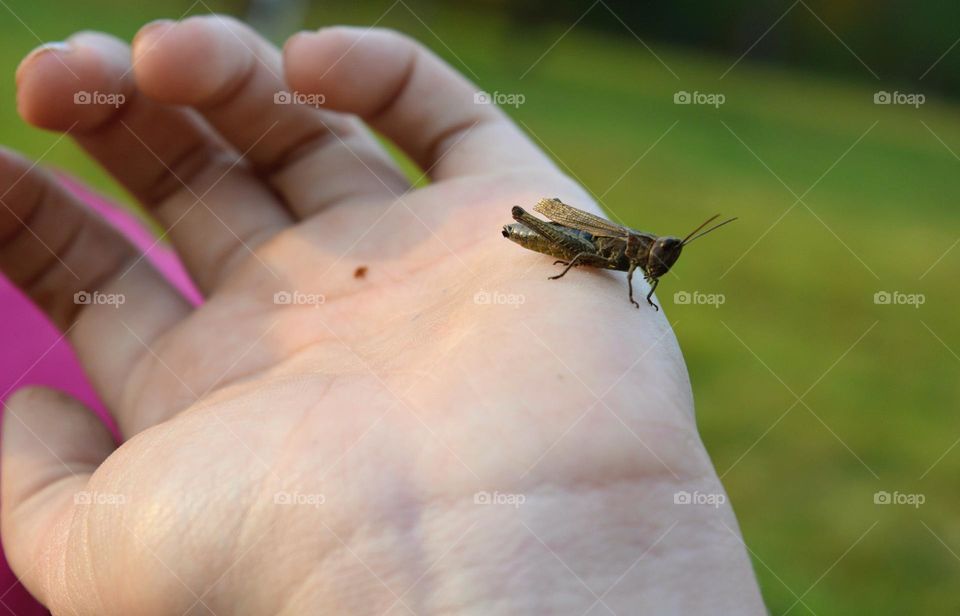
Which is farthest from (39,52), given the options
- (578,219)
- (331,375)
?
(578,219)

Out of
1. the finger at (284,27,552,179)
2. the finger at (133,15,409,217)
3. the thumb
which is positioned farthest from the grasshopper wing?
the thumb

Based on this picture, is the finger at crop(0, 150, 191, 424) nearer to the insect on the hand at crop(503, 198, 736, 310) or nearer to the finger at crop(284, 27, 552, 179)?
the finger at crop(284, 27, 552, 179)

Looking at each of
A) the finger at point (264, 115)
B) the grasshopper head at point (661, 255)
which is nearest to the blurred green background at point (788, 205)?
the grasshopper head at point (661, 255)

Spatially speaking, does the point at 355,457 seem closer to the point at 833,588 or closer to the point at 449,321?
the point at 449,321

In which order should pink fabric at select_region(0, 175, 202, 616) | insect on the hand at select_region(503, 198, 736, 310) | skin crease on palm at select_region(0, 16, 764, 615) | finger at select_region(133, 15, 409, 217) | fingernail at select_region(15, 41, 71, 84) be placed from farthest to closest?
pink fabric at select_region(0, 175, 202, 616), finger at select_region(133, 15, 409, 217), fingernail at select_region(15, 41, 71, 84), insect on the hand at select_region(503, 198, 736, 310), skin crease on palm at select_region(0, 16, 764, 615)

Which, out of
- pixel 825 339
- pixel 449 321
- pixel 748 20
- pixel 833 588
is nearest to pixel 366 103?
pixel 449 321

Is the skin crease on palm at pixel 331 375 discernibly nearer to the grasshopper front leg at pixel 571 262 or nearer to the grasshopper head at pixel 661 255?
the grasshopper front leg at pixel 571 262

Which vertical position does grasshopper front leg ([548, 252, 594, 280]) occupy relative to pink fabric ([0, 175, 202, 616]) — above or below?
above

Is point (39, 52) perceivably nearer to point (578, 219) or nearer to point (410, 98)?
point (410, 98)
